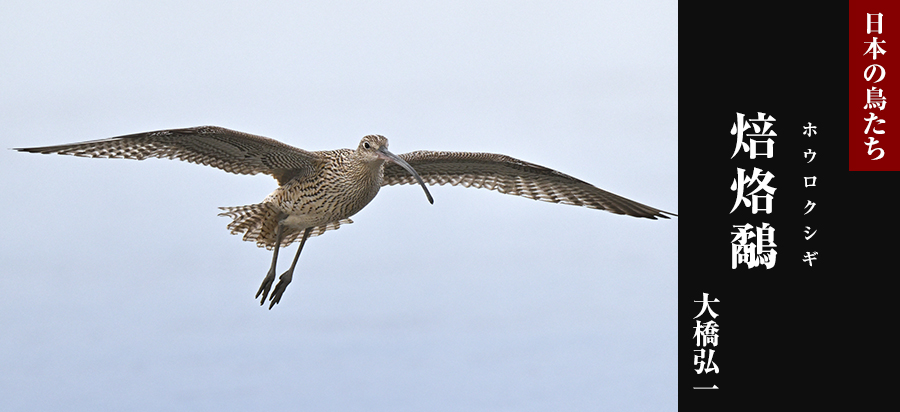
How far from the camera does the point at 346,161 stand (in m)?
9.52

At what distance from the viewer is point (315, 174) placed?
9.69 m

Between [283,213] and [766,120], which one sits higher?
[766,120]

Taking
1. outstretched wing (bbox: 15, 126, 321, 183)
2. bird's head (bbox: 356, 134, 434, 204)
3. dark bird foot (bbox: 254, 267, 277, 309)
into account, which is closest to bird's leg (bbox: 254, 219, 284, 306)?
dark bird foot (bbox: 254, 267, 277, 309)

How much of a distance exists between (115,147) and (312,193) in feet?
6.57

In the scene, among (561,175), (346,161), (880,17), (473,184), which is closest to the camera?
(880,17)

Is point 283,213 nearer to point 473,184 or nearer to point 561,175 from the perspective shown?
point 473,184

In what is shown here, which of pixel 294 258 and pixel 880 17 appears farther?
pixel 294 258

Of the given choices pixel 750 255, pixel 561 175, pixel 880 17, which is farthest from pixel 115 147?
pixel 880 17

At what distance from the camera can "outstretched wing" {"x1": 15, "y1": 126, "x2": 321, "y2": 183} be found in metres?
8.92

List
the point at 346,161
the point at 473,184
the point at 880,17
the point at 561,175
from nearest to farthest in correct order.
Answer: the point at 880,17 < the point at 346,161 < the point at 561,175 < the point at 473,184

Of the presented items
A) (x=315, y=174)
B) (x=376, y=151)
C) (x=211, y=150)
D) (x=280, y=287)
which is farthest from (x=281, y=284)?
(x=376, y=151)

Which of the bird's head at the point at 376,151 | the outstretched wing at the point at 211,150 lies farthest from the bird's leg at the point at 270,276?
the bird's head at the point at 376,151

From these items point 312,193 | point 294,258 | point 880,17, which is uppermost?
point 880,17

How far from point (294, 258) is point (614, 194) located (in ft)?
12.1
